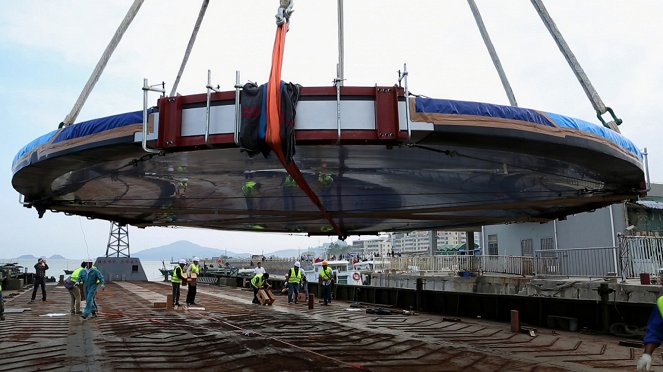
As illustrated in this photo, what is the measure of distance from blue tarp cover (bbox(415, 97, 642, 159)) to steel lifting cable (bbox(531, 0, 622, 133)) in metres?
0.99

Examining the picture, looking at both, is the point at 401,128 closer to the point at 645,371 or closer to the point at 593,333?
the point at 645,371

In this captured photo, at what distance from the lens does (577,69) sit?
972cm

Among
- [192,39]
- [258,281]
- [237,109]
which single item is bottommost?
[258,281]

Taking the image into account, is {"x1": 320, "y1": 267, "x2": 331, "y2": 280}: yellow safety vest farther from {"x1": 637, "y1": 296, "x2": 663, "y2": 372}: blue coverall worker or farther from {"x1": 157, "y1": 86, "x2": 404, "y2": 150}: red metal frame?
{"x1": 637, "y1": 296, "x2": 663, "y2": 372}: blue coverall worker

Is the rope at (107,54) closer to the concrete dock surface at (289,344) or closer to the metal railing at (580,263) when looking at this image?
the concrete dock surface at (289,344)

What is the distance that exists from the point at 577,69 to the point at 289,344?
7786 mm

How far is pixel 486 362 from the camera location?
891cm

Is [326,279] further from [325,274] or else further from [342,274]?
[342,274]

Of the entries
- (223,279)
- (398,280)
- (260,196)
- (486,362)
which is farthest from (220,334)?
(223,279)

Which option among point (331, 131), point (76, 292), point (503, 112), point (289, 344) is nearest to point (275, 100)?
point (331, 131)

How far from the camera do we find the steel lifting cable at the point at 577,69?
9.53m

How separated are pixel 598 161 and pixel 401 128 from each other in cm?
423

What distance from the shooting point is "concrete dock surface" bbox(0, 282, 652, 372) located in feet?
28.0

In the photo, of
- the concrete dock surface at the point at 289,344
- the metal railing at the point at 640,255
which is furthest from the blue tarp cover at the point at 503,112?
the metal railing at the point at 640,255
